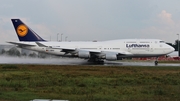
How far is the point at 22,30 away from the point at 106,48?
1364 cm

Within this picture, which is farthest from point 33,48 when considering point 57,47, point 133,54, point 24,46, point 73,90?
point 73,90

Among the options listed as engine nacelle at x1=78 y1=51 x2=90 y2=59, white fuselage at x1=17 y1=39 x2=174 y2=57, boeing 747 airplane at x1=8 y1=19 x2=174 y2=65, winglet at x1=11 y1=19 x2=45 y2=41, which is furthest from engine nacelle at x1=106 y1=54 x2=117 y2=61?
winglet at x1=11 y1=19 x2=45 y2=41

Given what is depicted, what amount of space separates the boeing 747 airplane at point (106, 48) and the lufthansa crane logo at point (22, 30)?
1995 millimetres

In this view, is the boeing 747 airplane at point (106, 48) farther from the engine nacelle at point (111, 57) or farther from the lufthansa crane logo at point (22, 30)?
the lufthansa crane logo at point (22, 30)

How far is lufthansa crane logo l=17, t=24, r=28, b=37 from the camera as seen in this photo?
46.6 metres

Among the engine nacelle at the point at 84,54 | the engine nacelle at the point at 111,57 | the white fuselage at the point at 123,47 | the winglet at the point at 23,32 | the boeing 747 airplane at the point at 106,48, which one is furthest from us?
the winglet at the point at 23,32

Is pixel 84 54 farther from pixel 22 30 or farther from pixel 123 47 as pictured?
pixel 22 30

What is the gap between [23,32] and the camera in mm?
46688

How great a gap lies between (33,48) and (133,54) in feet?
49.5

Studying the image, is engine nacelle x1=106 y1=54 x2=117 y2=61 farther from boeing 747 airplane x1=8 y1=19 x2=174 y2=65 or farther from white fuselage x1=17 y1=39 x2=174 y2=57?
white fuselage x1=17 y1=39 x2=174 y2=57

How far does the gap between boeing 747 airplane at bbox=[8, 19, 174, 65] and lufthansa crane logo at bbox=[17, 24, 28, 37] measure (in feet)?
6.54

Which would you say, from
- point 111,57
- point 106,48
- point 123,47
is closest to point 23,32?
→ point 106,48

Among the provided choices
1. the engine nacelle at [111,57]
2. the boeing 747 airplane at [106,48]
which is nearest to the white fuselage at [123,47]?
the boeing 747 airplane at [106,48]

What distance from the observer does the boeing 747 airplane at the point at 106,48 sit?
4156 cm
